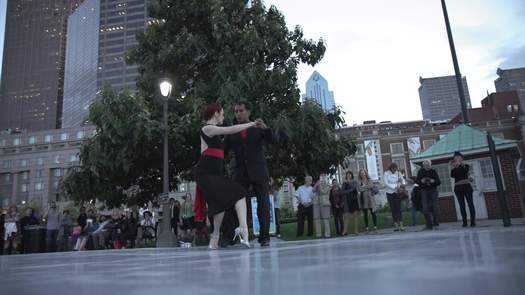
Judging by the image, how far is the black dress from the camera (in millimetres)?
5195

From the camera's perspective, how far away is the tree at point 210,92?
A: 12.9 meters

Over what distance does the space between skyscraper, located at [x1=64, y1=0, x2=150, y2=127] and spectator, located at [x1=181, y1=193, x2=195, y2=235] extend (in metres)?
123

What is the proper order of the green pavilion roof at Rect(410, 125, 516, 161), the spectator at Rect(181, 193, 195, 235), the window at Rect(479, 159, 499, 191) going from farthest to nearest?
the green pavilion roof at Rect(410, 125, 516, 161) < the window at Rect(479, 159, 499, 191) < the spectator at Rect(181, 193, 195, 235)

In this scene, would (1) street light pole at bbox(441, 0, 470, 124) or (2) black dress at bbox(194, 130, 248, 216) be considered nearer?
(2) black dress at bbox(194, 130, 248, 216)

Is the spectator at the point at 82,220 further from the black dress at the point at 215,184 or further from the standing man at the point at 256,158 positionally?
the standing man at the point at 256,158

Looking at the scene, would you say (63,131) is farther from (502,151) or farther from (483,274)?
(483,274)

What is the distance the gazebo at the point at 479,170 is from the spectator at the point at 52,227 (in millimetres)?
15192

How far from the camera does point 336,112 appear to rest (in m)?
15.3

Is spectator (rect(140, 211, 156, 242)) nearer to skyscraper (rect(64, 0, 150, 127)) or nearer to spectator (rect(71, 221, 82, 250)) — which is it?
spectator (rect(71, 221, 82, 250))

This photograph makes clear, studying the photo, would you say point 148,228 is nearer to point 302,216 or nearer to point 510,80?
point 302,216

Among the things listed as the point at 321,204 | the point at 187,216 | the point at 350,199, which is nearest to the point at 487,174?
the point at 350,199

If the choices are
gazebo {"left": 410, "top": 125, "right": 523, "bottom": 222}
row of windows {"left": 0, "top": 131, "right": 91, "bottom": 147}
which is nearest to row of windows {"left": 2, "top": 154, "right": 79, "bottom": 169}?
row of windows {"left": 0, "top": 131, "right": 91, "bottom": 147}

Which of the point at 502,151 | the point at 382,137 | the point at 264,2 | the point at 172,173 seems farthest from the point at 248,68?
the point at 382,137

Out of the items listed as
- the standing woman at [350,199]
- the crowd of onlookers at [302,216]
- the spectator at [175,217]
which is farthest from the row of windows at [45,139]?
the standing woman at [350,199]
